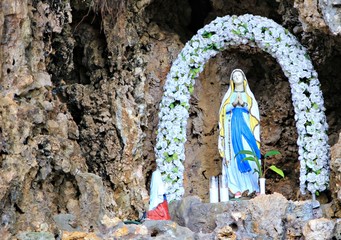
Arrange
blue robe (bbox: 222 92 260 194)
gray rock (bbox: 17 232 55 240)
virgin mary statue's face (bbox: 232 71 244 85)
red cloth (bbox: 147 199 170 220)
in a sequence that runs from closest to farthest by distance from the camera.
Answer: gray rock (bbox: 17 232 55 240)
red cloth (bbox: 147 199 170 220)
blue robe (bbox: 222 92 260 194)
virgin mary statue's face (bbox: 232 71 244 85)

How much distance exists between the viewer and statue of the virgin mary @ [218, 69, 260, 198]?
9.17m

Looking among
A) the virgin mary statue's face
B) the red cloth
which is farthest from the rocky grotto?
the virgin mary statue's face

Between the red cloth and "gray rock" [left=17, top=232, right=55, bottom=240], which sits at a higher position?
the red cloth

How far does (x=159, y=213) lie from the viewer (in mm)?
8508

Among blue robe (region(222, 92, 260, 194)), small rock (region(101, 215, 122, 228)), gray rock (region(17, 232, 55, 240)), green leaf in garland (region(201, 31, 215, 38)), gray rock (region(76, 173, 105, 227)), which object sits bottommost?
gray rock (region(17, 232, 55, 240))

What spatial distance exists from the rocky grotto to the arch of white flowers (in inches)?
9.6

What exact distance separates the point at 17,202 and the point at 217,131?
11.1 ft

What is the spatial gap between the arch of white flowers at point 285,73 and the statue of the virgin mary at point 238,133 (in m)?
0.41

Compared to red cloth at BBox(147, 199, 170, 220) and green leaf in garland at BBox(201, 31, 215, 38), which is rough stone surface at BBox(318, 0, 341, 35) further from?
red cloth at BBox(147, 199, 170, 220)

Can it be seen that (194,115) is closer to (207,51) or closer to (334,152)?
(207,51)

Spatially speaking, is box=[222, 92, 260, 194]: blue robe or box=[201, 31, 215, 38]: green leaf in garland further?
box=[201, 31, 215, 38]: green leaf in garland

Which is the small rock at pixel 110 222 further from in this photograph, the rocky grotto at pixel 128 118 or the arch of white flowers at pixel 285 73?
the arch of white flowers at pixel 285 73

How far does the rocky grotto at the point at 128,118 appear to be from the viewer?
7.79m

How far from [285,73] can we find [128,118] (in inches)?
70.2
